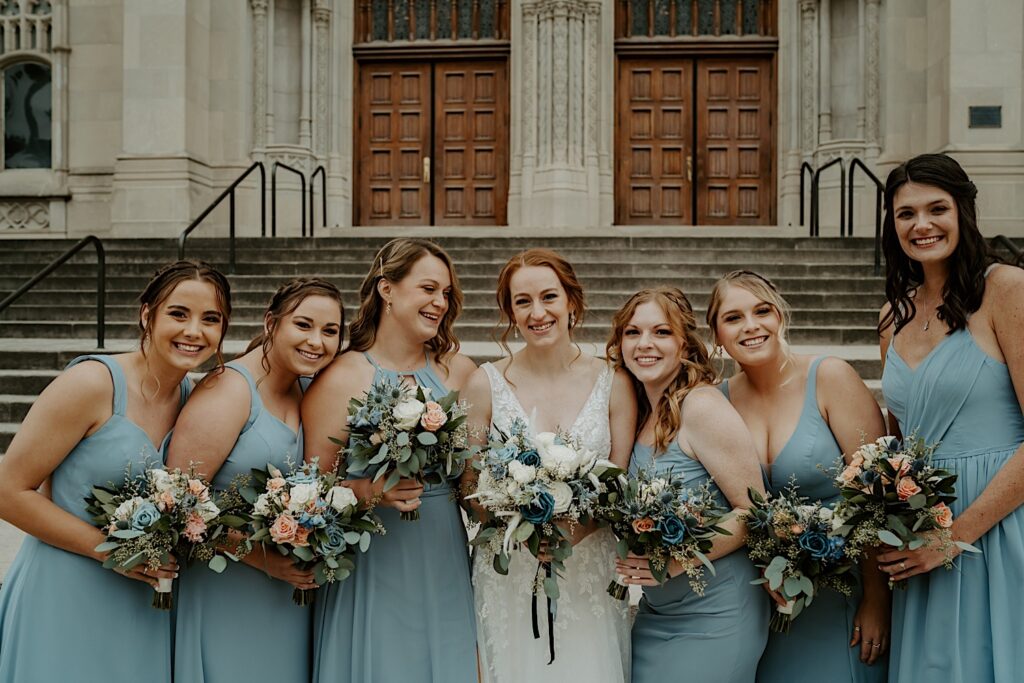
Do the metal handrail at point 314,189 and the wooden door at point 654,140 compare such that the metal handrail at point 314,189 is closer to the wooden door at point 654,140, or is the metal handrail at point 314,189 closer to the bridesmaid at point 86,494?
the wooden door at point 654,140

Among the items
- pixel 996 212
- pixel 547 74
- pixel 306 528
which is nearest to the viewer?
pixel 306 528

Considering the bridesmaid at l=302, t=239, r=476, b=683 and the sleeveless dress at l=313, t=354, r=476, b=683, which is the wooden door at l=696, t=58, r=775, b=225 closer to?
the bridesmaid at l=302, t=239, r=476, b=683

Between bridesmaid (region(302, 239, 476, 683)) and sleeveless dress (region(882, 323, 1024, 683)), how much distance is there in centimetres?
152

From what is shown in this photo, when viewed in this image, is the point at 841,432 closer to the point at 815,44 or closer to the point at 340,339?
the point at 340,339

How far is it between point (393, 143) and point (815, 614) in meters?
13.4

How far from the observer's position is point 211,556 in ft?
8.94

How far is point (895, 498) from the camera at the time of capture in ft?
8.61

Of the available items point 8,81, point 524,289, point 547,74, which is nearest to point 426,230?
point 547,74

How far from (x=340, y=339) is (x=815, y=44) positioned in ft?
43.7

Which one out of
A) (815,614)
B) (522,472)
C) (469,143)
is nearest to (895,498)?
(815,614)

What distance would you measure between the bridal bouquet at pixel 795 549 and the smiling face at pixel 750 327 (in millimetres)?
488

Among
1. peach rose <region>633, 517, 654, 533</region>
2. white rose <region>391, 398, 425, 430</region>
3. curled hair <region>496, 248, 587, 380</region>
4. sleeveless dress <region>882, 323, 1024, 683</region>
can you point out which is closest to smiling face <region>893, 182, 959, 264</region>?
sleeveless dress <region>882, 323, 1024, 683</region>

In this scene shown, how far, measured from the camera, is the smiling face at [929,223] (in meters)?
2.79

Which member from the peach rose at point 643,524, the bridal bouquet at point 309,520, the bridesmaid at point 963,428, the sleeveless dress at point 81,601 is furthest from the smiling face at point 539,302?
the sleeveless dress at point 81,601
